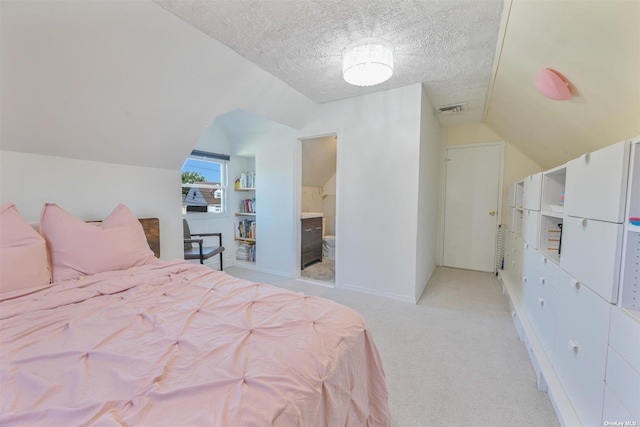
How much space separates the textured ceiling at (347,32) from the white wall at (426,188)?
0.56 m

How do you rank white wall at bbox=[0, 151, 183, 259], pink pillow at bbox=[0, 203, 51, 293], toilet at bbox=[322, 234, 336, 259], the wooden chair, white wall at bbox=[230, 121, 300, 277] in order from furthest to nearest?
toilet at bbox=[322, 234, 336, 259] < white wall at bbox=[230, 121, 300, 277] < the wooden chair < white wall at bbox=[0, 151, 183, 259] < pink pillow at bbox=[0, 203, 51, 293]

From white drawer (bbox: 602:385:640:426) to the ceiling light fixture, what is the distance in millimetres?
2072

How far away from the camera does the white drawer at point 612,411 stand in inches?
37.2

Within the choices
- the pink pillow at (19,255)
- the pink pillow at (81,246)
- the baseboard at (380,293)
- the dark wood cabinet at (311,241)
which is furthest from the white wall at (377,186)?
the pink pillow at (19,255)

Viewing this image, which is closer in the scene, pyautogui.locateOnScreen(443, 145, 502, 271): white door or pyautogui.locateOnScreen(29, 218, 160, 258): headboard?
pyautogui.locateOnScreen(29, 218, 160, 258): headboard

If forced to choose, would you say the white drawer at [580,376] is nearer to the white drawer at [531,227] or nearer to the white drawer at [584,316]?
the white drawer at [584,316]

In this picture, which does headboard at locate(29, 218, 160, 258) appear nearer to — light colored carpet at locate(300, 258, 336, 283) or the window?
A: the window

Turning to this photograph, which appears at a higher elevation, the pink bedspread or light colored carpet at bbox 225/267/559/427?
the pink bedspread

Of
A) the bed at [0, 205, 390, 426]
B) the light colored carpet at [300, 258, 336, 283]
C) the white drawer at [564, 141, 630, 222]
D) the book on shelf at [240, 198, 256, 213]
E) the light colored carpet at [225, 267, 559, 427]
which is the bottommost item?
the light colored carpet at [225, 267, 559, 427]

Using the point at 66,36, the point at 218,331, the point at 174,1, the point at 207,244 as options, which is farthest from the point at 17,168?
the point at 207,244

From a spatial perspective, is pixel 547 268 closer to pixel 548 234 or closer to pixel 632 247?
pixel 548 234

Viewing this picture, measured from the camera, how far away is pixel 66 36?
1468mm

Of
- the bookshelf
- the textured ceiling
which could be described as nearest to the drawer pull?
the textured ceiling

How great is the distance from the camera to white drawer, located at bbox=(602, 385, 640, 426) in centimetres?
94
